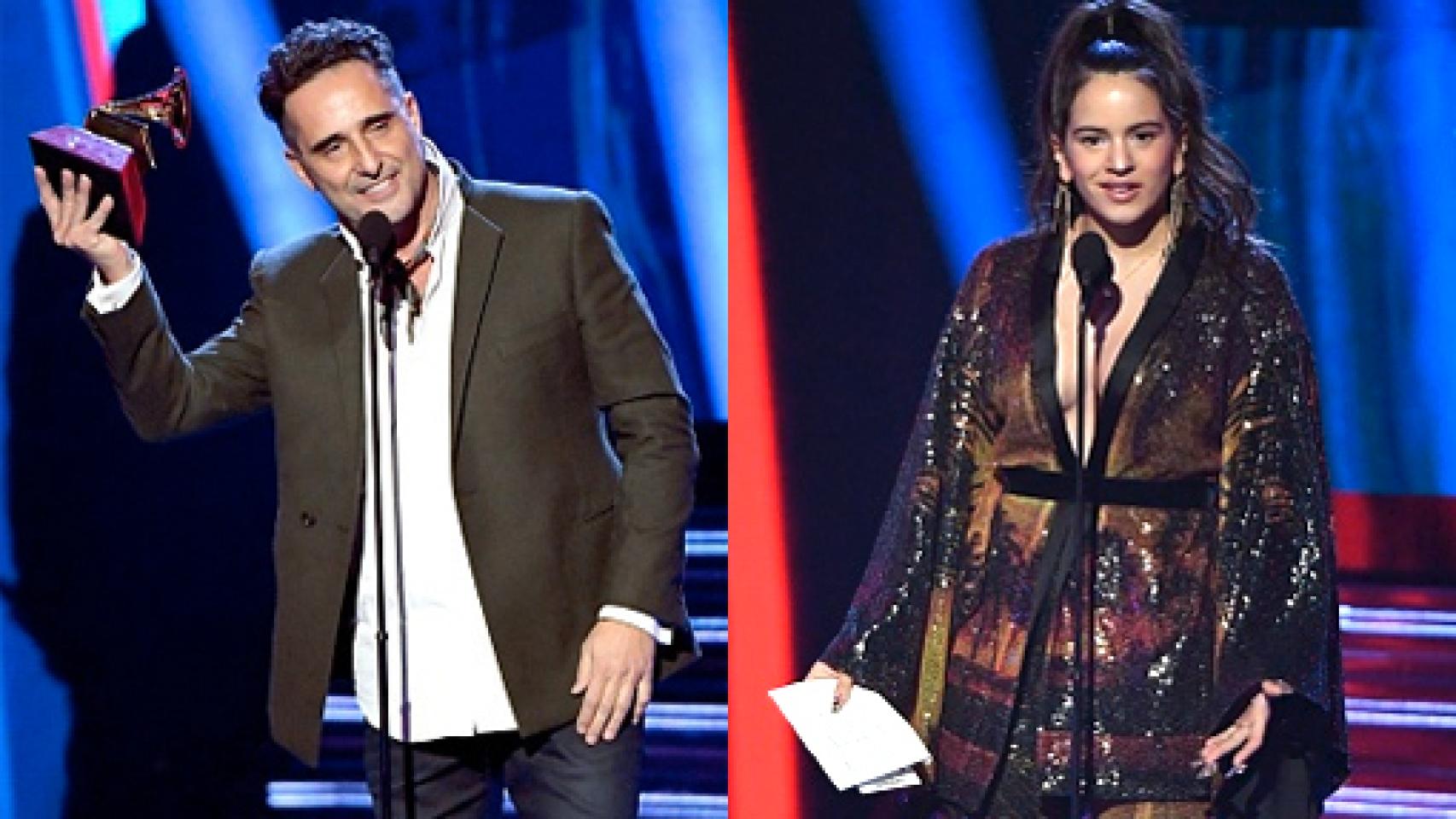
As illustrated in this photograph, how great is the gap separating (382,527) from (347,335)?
1.04 feet

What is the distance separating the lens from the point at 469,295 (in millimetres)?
3061

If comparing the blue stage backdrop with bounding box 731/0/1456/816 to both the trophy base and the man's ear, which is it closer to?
the man's ear

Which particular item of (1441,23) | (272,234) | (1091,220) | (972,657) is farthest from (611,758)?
(1441,23)

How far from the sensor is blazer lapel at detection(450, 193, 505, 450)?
3.04 metres

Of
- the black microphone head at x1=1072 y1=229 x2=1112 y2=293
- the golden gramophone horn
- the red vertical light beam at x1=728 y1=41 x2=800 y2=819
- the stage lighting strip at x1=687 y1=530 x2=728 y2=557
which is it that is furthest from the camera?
the stage lighting strip at x1=687 y1=530 x2=728 y2=557

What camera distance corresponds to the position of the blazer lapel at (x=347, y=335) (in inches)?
121

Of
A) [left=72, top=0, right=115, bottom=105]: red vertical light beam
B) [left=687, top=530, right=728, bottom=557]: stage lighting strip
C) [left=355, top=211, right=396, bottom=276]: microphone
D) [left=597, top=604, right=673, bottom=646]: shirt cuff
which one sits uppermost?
[left=72, top=0, right=115, bottom=105]: red vertical light beam

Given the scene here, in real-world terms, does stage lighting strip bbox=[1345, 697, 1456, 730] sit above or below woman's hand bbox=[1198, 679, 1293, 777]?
below

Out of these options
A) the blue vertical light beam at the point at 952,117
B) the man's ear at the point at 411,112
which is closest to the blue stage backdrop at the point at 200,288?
the blue vertical light beam at the point at 952,117

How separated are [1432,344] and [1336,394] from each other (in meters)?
0.20

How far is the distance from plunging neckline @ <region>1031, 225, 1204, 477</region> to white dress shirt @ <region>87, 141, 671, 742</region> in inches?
27.0

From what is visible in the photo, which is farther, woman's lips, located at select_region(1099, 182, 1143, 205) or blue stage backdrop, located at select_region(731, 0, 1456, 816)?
blue stage backdrop, located at select_region(731, 0, 1456, 816)

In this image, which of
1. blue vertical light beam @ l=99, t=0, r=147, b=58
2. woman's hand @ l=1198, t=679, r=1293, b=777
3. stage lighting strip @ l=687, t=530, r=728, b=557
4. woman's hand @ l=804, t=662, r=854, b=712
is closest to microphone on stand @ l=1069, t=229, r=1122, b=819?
woman's hand @ l=1198, t=679, r=1293, b=777

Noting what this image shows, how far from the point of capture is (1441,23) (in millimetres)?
3715
